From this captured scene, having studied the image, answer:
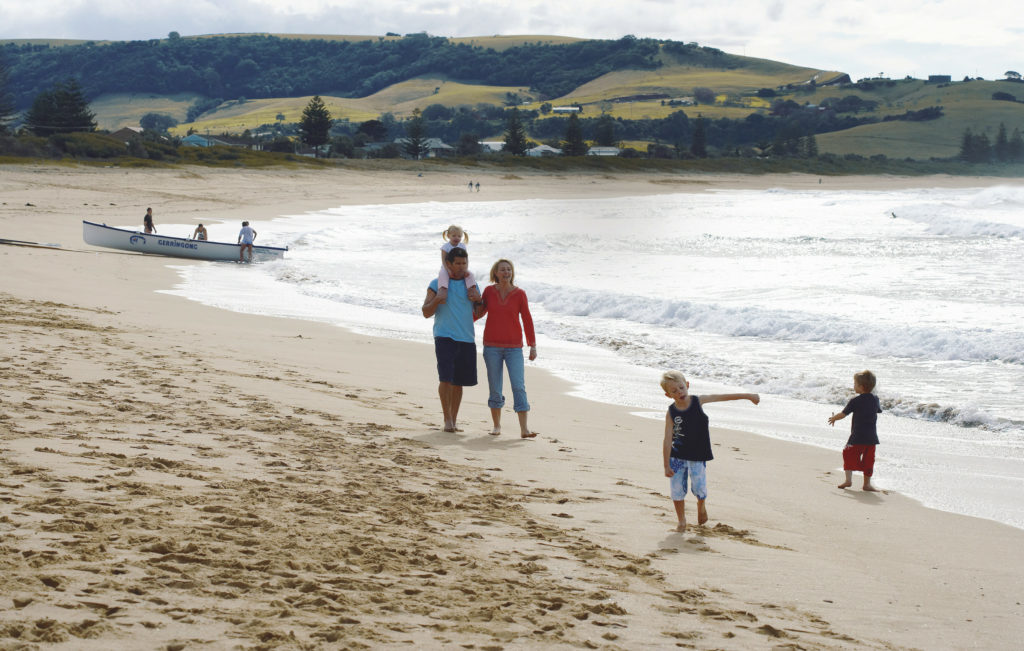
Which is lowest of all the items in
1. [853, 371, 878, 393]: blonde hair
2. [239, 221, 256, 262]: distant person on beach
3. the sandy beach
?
the sandy beach

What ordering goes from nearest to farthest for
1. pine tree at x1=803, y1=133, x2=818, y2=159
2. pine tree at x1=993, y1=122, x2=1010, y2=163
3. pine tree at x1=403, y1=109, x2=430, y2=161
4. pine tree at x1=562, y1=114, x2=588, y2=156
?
pine tree at x1=403, y1=109, x2=430, y2=161, pine tree at x1=562, y1=114, x2=588, y2=156, pine tree at x1=803, y1=133, x2=818, y2=159, pine tree at x1=993, y1=122, x2=1010, y2=163

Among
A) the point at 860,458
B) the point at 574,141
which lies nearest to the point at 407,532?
the point at 860,458

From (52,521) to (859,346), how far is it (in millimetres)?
10655

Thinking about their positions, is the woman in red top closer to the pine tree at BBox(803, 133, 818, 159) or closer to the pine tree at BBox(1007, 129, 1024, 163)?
the pine tree at BBox(803, 133, 818, 159)

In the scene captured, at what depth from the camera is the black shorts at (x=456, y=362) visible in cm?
716

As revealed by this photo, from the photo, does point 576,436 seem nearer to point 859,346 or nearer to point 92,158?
point 859,346

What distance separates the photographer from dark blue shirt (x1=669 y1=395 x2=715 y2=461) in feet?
16.8

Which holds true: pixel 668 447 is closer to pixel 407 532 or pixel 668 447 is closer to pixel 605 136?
pixel 407 532

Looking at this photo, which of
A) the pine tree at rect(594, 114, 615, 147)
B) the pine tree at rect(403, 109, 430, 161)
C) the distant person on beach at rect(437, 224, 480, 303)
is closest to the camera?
the distant person on beach at rect(437, 224, 480, 303)

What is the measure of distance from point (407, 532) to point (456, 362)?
9.54 feet

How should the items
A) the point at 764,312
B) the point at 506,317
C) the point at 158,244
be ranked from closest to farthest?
the point at 506,317 < the point at 764,312 < the point at 158,244

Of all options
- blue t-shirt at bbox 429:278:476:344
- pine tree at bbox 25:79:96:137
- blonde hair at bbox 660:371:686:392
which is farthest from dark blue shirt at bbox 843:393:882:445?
pine tree at bbox 25:79:96:137

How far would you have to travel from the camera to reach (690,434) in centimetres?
514

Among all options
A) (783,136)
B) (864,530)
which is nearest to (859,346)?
(864,530)
